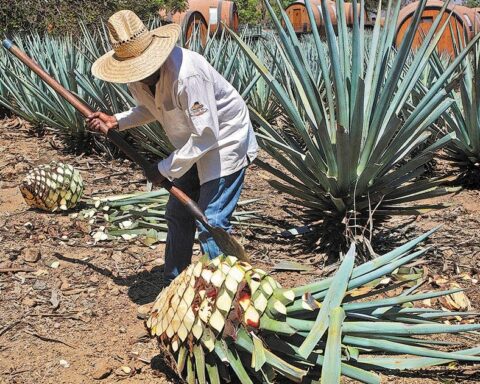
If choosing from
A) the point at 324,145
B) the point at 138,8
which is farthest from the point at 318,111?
the point at 138,8

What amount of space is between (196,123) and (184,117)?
0.15 meters

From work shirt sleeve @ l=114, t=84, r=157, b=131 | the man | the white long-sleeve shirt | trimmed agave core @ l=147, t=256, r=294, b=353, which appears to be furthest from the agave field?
work shirt sleeve @ l=114, t=84, r=157, b=131

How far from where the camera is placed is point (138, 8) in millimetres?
11281

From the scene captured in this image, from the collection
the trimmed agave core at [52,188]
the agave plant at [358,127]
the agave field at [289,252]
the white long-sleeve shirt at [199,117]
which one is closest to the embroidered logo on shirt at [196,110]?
the white long-sleeve shirt at [199,117]

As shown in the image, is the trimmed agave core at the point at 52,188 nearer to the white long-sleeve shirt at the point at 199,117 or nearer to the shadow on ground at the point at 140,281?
the shadow on ground at the point at 140,281

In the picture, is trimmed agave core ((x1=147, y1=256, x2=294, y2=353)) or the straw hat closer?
trimmed agave core ((x1=147, y1=256, x2=294, y2=353))

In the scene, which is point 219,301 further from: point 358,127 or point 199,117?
point 358,127

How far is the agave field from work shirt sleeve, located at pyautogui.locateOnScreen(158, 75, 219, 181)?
602mm

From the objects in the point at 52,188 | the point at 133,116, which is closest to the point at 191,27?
the point at 52,188

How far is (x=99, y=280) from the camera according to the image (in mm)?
3670

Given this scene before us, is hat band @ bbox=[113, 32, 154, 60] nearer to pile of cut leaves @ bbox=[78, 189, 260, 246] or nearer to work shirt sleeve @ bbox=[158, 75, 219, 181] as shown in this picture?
work shirt sleeve @ bbox=[158, 75, 219, 181]

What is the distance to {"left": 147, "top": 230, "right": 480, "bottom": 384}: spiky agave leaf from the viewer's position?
7.61 feet

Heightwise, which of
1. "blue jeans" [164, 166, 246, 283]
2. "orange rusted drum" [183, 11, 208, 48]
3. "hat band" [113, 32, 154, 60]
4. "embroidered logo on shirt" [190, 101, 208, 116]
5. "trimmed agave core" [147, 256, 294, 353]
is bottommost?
"orange rusted drum" [183, 11, 208, 48]

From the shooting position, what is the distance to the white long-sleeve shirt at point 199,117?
2.89m
